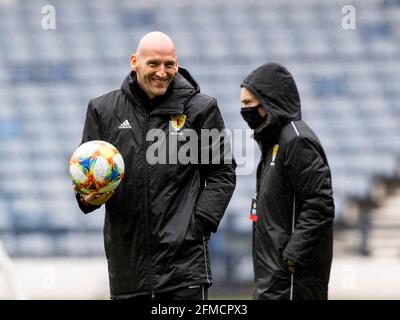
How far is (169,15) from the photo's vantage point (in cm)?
1234

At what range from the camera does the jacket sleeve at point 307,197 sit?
4.48 metres

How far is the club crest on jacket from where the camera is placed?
4469mm

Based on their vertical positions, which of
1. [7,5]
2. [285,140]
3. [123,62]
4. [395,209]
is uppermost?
[7,5]

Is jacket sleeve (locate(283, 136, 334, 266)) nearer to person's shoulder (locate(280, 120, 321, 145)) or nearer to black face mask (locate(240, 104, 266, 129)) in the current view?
person's shoulder (locate(280, 120, 321, 145))

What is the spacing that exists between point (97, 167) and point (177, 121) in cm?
43

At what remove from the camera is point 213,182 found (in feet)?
14.9

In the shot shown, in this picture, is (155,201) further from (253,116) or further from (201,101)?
(253,116)

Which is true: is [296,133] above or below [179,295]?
above

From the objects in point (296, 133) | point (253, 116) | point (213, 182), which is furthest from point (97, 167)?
point (296, 133)

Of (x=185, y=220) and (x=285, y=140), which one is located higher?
(x=285, y=140)
